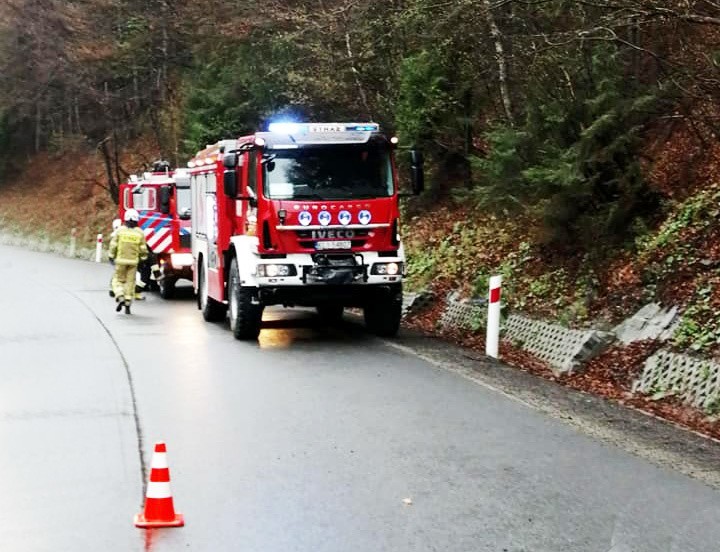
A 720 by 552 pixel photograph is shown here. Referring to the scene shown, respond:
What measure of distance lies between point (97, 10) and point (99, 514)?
1330 inches

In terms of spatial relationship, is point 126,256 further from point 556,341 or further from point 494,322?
point 556,341

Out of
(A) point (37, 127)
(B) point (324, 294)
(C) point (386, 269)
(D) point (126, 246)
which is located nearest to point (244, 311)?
(B) point (324, 294)

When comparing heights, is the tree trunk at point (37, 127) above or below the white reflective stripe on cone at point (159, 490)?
above

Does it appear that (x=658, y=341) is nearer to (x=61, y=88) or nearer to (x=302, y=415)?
(x=302, y=415)

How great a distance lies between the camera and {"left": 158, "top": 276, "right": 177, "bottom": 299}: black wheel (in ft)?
69.5

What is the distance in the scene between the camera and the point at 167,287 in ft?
69.7

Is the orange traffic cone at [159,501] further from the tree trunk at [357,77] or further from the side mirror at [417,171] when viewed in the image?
the tree trunk at [357,77]

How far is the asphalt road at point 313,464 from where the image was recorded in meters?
5.54

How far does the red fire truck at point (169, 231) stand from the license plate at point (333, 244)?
8139mm

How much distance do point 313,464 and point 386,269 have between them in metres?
6.26

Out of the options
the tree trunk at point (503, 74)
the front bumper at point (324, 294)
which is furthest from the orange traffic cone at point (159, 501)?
the tree trunk at point (503, 74)

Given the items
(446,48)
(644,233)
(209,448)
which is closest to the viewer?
(209,448)

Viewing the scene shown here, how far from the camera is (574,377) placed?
36.0ft

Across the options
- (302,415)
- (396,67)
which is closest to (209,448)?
(302,415)
